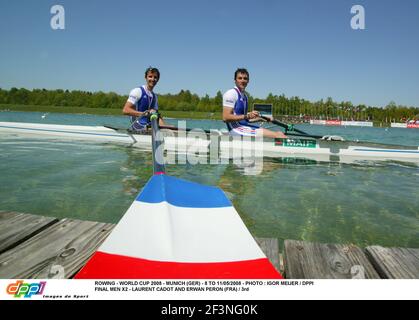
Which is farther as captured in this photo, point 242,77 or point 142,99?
point 142,99

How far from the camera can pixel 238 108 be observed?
8.79 metres

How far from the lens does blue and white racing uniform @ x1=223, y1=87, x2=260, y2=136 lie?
8.35 meters

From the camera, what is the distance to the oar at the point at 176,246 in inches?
61.0

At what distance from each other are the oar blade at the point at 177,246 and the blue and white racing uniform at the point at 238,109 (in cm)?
642

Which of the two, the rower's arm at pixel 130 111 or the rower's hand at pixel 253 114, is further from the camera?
the rower's arm at pixel 130 111

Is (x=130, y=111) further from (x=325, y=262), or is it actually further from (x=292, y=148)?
(x=325, y=262)

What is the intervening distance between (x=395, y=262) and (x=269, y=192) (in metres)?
3.43

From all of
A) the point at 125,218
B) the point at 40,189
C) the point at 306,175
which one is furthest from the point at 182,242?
the point at 306,175

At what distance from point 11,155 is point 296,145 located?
936 cm

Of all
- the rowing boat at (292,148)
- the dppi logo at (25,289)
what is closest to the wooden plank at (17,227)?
the dppi logo at (25,289)

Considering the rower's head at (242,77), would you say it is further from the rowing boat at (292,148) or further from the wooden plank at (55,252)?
the wooden plank at (55,252)

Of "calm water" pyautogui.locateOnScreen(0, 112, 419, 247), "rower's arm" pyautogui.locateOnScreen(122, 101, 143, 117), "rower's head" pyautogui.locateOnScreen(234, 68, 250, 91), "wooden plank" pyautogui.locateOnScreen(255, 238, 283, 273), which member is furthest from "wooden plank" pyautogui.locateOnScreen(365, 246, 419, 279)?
"rower's arm" pyautogui.locateOnScreen(122, 101, 143, 117)

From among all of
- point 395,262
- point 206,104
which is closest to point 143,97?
point 395,262

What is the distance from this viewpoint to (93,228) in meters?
2.64
